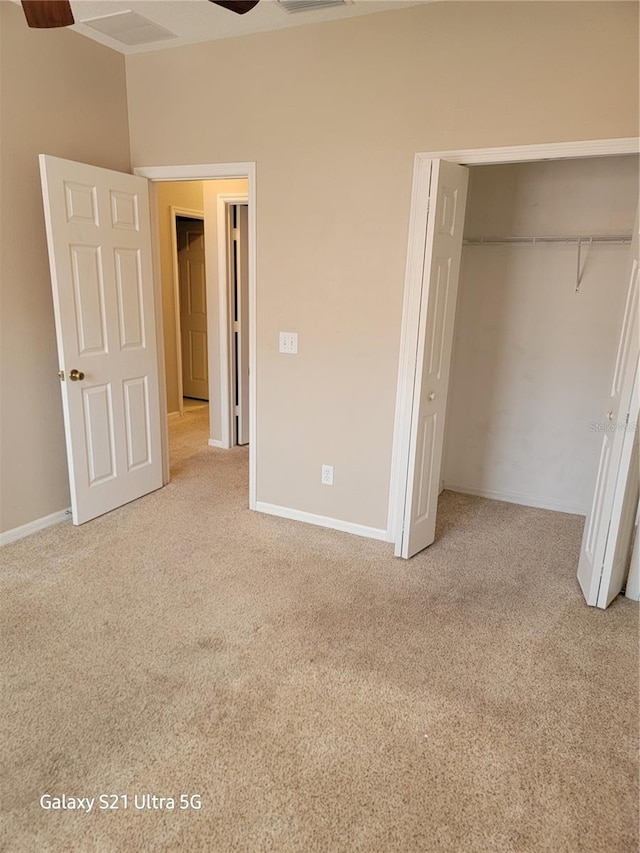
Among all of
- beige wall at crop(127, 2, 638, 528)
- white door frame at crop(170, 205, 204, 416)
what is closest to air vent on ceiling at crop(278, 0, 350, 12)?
beige wall at crop(127, 2, 638, 528)

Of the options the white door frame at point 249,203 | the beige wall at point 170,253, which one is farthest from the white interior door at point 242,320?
the white door frame at point 249,203

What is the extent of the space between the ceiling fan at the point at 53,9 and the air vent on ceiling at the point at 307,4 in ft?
4.30

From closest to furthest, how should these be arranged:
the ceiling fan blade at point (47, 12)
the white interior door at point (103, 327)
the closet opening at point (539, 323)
Answer: the ceiling fan blade at point (47, 12) < the white interior door at point (103, 327) < the closet opening at point (539, 323)

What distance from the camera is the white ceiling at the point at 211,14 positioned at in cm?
266

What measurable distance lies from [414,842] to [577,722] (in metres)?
0.81

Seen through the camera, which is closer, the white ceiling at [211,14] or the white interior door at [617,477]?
the white interior door at [617,477]

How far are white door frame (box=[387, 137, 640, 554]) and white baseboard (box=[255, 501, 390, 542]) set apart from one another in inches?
3.7

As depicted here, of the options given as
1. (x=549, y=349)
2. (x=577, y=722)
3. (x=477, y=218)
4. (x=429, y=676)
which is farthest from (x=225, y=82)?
(x=577, y=722)

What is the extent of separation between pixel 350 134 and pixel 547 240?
1.53m

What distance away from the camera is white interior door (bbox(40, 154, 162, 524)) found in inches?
118

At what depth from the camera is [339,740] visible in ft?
6.05

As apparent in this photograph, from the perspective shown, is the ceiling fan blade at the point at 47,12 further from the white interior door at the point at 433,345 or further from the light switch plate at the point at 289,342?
the light switch plate at the point at 289,342

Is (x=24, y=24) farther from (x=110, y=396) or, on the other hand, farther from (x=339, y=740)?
(x=339, y=740)

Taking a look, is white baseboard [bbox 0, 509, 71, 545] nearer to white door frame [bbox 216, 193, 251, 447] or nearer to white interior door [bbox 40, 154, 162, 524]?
white interior door [bbox 40, 154, 162, 524]
